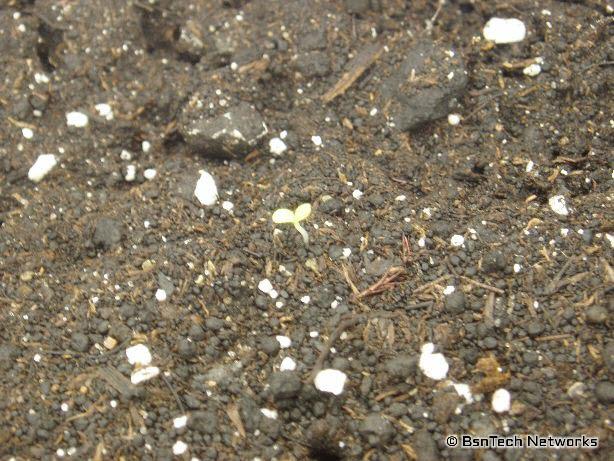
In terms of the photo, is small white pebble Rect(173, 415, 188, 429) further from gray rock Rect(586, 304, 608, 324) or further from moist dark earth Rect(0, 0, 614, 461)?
gray rock Rect(586, 304, 608, 324)

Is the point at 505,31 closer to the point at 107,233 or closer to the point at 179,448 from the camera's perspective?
the point at 107,233

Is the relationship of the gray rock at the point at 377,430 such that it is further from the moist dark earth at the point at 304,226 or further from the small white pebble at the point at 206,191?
the small white pebble at the point at 206,191

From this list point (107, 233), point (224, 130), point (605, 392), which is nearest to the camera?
point (605, 392)

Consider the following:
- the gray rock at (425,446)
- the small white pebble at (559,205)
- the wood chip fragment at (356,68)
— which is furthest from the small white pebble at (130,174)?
the small white pebble at (559,205)

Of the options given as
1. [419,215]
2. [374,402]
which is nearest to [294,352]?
[374,402]

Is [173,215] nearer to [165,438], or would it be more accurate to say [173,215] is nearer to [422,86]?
[165,438]

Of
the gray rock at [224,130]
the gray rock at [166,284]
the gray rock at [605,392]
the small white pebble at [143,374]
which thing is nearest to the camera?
the gray rock at [605,392]

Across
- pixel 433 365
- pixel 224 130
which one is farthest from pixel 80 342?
pixel 433 365
